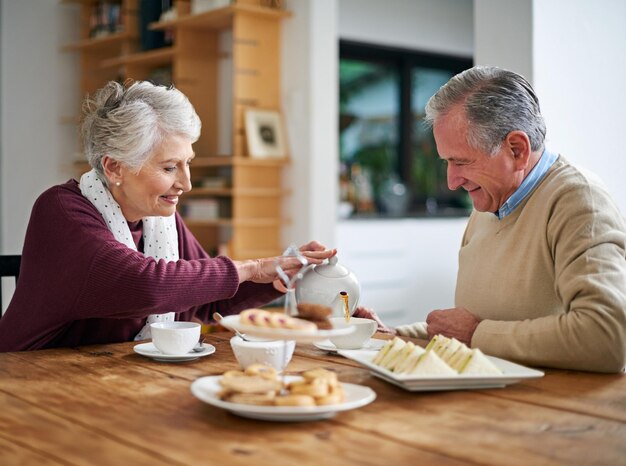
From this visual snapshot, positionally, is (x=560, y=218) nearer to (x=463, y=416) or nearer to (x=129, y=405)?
(x=463, y=416)

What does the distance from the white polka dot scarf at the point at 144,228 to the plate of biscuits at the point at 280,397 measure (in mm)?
920

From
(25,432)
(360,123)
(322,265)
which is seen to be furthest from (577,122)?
(360,123)

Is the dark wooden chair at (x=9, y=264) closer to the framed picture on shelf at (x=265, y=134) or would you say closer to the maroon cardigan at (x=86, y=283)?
the maroon cardigan at (x=86, y=283)

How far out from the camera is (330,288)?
1.83 m

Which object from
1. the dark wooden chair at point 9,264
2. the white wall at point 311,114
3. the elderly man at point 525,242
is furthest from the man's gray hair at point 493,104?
the white wall at point 311,114

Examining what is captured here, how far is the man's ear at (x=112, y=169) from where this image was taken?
83.9 inches

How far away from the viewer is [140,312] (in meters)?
1.87

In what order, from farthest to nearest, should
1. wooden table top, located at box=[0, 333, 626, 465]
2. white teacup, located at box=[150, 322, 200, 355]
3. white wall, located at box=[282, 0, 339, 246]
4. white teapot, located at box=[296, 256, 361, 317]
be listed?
white wall, located at box=[282, 0, 339, 246] → white teapot, located at box=[296, 256, 361, 317] → white teacup, located at box=[150, 322, 200, 355] → wooden table top, located at box=[0, 333, 626, 465]

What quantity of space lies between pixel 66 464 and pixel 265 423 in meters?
0.30

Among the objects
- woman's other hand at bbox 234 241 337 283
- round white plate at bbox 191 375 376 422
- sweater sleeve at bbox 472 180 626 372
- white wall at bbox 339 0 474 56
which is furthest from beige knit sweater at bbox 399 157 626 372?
white wall at bbox 339 0 474 56

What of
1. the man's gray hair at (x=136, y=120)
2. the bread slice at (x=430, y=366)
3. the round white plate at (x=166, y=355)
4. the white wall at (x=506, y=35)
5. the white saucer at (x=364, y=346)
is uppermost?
the white wall at (x=506, y=35)

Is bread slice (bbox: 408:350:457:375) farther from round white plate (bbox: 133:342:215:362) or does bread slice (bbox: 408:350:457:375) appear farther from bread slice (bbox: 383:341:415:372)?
round white plate (bbox: 133:342:215:362)

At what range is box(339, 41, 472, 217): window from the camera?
615 cm

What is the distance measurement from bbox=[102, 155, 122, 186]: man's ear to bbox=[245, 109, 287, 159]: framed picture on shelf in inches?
95.1
